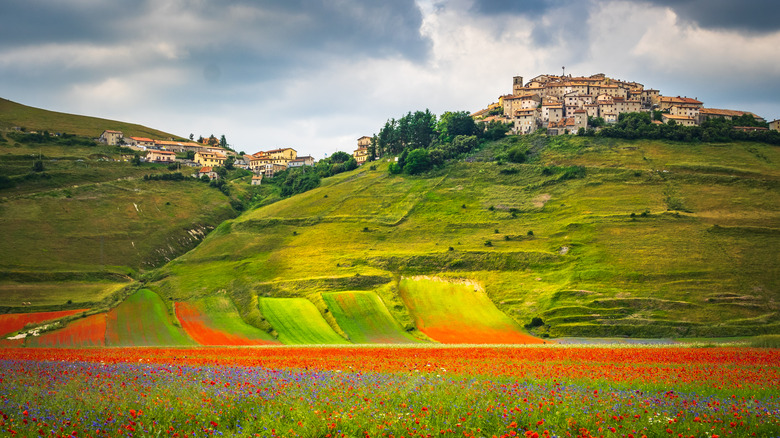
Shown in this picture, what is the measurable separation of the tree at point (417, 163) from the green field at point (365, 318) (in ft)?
277

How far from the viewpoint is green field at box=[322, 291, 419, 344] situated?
73.9m

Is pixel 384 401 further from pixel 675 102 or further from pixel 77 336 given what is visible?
Result: pixel 675 102

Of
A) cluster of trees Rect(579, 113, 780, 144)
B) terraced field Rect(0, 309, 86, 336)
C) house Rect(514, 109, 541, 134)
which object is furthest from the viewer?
house Rect(514, 109, 541, 134)

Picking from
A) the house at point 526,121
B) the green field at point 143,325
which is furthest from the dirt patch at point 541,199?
the green field at point 143,325

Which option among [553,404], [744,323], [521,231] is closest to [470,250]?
[521,231]

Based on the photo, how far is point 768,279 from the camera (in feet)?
275

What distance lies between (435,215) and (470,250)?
28.8m

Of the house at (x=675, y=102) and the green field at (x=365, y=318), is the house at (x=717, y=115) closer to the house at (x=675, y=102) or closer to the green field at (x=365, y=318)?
the house at (x=675, y=102)

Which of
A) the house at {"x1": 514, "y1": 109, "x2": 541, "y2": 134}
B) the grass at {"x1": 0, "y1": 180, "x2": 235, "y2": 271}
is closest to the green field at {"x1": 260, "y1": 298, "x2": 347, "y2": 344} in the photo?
the grass at {"x1": 0, "y1": 180, "x2": 235, "y2": 271}

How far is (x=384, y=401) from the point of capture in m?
17.6

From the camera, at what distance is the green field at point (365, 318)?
73.9 metres

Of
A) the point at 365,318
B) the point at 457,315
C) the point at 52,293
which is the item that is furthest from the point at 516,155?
the point at 52,293

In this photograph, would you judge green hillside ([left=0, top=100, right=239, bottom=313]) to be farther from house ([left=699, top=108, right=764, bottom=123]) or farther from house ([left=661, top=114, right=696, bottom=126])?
house ([left=699, top=108, right=764, bottom=123])

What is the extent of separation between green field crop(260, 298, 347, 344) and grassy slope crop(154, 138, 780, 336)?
5.74m
